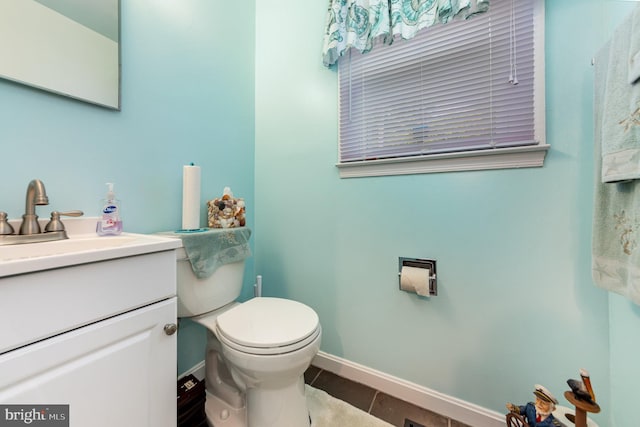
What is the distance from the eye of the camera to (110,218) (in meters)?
0.92

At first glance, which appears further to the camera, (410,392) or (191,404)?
(410,392)

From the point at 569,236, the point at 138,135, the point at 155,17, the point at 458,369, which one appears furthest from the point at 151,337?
the point at 569,236

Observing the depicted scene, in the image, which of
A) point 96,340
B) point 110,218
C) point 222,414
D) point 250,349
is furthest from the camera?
point 222,414

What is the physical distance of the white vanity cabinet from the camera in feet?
1.61

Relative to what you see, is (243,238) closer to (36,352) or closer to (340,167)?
(340,167)

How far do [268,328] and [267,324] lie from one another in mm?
32

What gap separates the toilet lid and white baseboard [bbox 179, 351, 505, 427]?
1.79 feet

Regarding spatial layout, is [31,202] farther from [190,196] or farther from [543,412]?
[543,412]

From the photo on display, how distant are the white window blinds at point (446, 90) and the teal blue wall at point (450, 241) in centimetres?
9

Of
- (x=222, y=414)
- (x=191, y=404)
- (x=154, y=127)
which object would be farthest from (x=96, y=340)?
(x=154, y=127)

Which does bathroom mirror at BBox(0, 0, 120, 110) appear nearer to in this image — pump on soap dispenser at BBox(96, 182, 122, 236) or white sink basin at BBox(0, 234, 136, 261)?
pump on soap dispenser at BBox(96, 182, 122, 236)

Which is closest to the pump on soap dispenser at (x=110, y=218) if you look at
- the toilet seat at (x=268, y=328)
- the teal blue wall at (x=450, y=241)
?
the toilet seat at (x=268, y=328)

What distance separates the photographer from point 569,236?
916mm

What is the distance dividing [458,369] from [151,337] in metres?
1.21
